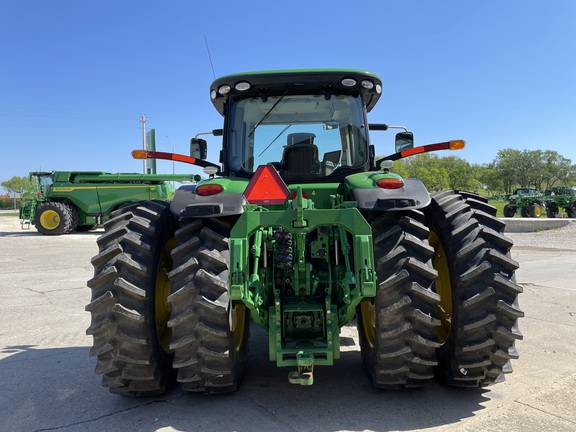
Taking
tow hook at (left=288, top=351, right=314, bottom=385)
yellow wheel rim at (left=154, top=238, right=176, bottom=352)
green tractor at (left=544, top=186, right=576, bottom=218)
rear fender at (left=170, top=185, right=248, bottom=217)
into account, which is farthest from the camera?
green tractor at (left=544, top=186, right=576, bottom=218)

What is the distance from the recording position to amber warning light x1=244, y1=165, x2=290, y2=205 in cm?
274

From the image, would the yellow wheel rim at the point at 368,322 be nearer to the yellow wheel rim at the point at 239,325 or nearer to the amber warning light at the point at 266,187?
the yellow wheel rim at the point at 239,325

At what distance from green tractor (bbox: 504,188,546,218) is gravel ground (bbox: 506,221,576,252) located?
34.9 ft

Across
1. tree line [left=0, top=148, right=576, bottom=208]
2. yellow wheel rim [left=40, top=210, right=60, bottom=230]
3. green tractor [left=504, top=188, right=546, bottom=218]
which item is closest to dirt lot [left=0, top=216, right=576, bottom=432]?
yellow wheel rim [left=40, top=210, right=60, bottom=230]

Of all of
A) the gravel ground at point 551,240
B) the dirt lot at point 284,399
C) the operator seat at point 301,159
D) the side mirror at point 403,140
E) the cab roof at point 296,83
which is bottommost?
the gravel ground at point 551,240

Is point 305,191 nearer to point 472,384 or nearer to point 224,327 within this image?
point 224,327

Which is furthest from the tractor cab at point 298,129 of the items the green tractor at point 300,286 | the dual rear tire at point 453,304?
the dual rear tire at point 453,304

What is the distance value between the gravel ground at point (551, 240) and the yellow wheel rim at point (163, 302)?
1319 centimetres

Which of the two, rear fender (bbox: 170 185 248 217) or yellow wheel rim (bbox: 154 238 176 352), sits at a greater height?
rear fender (bbox: 170 185 248 217)

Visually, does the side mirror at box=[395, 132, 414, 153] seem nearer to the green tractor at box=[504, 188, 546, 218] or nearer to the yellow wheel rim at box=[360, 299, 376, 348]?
the yellow wheel rim at box=[360, 299, 376, 348]

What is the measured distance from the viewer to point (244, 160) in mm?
4031

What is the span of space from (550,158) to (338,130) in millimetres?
80906

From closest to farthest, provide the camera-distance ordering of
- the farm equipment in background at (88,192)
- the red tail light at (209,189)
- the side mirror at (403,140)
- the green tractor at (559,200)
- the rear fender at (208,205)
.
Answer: the rear fender at (208,205) → the red tail light at (209,189) → the side mirror at (403,140) → the farm equipment in background at (88,192) → the green tractor at (559,200)

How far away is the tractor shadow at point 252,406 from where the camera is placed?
267cm
